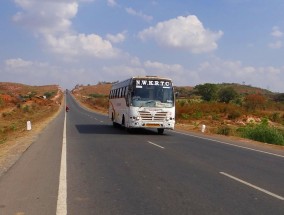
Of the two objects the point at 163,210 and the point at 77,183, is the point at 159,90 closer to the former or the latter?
the point at 77,183

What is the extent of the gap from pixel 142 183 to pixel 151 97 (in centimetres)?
1401

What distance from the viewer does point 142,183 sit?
9031 millimetres

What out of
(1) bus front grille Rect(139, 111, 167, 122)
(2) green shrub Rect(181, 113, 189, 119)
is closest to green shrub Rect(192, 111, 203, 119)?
(2) green shrub Rect(181, 113, 189, 119)

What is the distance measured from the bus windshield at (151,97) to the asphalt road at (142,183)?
7986mm

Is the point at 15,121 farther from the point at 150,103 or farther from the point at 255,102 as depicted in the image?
the point at 255,102

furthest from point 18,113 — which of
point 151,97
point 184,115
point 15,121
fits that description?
point 151,97

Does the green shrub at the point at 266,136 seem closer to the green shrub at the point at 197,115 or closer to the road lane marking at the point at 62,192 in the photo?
the road lane marking at the point at 62,192

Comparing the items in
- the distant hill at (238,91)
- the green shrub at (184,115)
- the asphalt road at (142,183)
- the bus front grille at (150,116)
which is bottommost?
the green shrub at (184,115)

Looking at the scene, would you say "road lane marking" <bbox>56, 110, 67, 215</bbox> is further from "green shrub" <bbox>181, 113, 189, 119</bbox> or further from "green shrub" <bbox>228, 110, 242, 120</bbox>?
"green shrub" <bbox>228, 110, 242, 120</bbox>

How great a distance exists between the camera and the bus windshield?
74.6 feet

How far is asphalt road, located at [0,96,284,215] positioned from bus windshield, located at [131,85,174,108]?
7986 millimetres

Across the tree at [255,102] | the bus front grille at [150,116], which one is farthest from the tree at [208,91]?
the bus front grille at [150,116]

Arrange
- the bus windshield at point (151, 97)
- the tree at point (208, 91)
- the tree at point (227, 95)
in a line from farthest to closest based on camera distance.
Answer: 1. the tree at point (208, 91)
2. the tree at point (227, 95)
3. the bus windshield at point (151, 97)

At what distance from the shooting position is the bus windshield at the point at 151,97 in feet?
74.6
